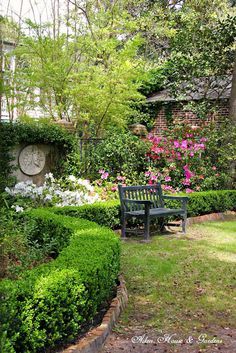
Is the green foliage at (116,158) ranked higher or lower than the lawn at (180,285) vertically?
higher

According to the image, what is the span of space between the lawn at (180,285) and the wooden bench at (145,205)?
1.39ft

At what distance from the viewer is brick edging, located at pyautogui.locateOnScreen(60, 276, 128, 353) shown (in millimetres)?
3244

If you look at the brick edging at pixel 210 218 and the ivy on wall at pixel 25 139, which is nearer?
the ivy on wall at pixel 25 139

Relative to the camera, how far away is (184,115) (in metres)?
16.3

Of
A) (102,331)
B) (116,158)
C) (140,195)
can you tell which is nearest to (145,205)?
(140,195)

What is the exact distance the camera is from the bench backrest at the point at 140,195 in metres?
8.23

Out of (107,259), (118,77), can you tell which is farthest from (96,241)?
(118,77)

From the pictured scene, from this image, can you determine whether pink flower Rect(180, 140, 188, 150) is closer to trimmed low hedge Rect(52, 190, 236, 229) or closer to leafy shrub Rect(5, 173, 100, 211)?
trimmed low hedge Rect(52, 190, 236, 229)

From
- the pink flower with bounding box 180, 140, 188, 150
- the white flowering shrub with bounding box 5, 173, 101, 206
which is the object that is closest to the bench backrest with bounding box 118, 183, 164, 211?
the white flowering shrub with bounding box 5, 173, 101, 206

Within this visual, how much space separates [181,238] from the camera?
8133 mm

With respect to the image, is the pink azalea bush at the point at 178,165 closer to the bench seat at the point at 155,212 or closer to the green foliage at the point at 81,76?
the green foliage at the point at 81,76

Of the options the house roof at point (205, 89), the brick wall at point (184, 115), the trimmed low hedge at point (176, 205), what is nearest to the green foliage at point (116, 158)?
the trimmed low hedge at point (176, 205)

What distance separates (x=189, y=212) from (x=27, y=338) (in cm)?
738

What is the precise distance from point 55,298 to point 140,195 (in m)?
5.60
